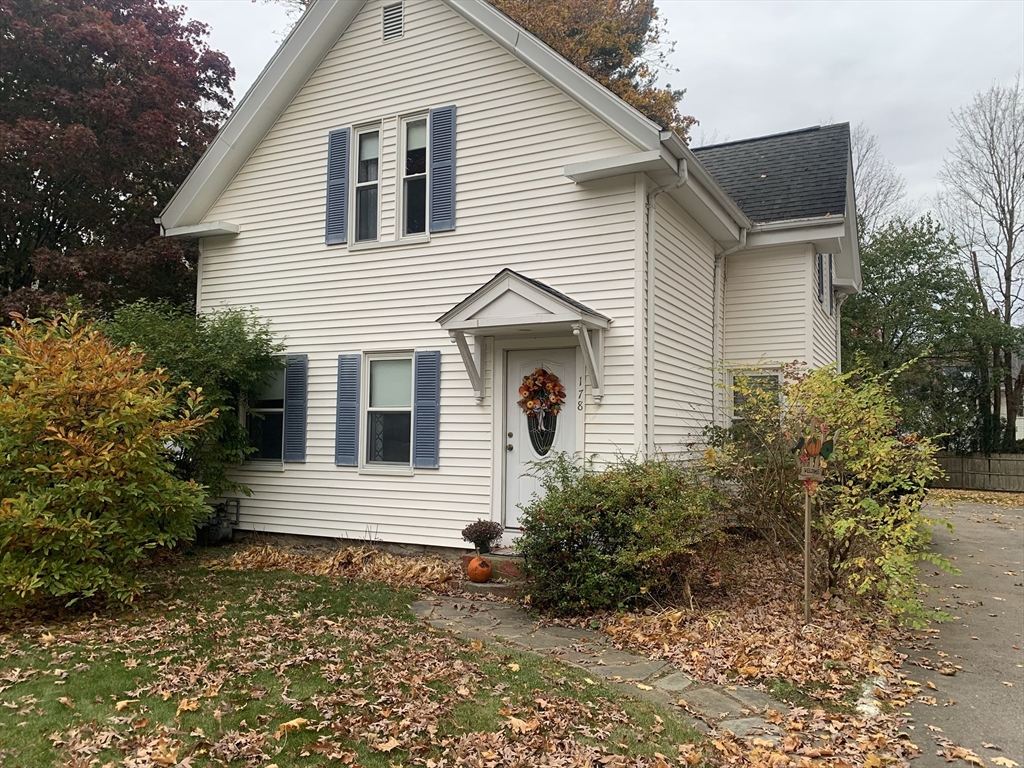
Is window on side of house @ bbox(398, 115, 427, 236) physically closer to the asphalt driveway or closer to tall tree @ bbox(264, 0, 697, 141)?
the asphalt driveway

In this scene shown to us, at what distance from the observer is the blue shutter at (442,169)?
922cm

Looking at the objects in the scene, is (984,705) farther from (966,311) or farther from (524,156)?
(966,311)

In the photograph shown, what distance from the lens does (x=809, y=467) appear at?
6.16 meters

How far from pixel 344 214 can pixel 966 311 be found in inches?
727

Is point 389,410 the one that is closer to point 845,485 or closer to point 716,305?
point 716,305

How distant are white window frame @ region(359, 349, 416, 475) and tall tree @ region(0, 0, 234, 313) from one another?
5.88m

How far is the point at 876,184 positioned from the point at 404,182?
2471cm

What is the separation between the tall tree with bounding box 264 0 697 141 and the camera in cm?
1952

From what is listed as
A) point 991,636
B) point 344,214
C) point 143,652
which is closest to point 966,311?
point 991,636

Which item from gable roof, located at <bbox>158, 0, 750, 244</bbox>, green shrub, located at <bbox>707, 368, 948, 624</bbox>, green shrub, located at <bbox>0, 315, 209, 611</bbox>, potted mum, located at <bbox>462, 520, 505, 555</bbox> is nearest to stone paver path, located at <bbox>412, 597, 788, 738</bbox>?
potted mum, located at <bbox>462, 520, 505, 555</bbox>

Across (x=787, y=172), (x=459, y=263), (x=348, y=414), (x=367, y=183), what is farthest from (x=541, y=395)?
(x=787, y=172)

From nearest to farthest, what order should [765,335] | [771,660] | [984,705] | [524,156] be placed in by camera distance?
[984,705] < [771,660] < [524,156] < [765,335]

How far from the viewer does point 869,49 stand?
68.8ft

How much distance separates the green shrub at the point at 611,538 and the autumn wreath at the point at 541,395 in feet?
5.40
